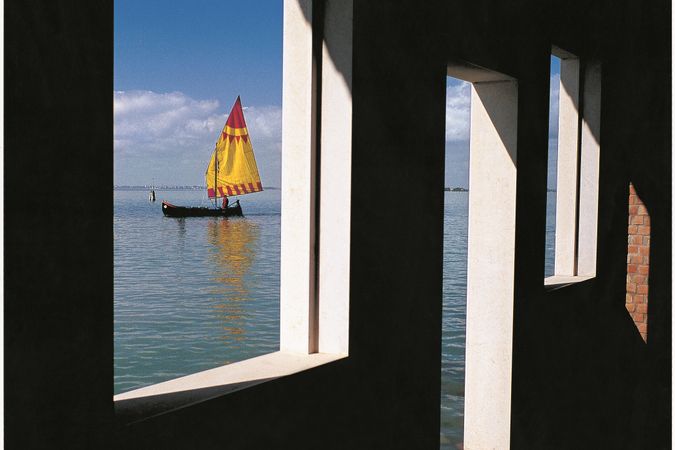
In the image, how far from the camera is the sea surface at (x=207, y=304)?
1912 cm

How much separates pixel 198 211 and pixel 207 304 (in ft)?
72.2

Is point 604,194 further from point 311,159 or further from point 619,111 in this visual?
point 311,159

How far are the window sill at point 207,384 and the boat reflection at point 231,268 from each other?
21014 mm

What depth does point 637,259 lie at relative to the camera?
14.9 feet

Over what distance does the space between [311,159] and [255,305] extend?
26.5 meters

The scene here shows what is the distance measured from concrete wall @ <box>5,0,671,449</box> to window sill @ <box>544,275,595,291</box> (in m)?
0.03

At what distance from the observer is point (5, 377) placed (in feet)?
4.60

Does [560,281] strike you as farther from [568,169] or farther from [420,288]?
[420,288]

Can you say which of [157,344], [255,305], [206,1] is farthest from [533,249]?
[206,1]

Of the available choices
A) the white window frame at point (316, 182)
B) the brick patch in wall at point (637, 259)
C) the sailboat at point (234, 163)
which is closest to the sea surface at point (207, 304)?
the sailboat at point (234, 163)

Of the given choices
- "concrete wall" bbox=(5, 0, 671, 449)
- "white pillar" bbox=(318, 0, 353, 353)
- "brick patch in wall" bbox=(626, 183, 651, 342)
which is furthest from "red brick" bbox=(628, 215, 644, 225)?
"white pillar" bbox=(318, 0, 353, 353)

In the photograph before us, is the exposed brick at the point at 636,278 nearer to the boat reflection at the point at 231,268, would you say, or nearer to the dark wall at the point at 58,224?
the dark wall at the point at 58,224

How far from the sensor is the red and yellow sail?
35.7 m

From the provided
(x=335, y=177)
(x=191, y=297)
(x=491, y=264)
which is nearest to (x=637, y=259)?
(x=491, y=264)
